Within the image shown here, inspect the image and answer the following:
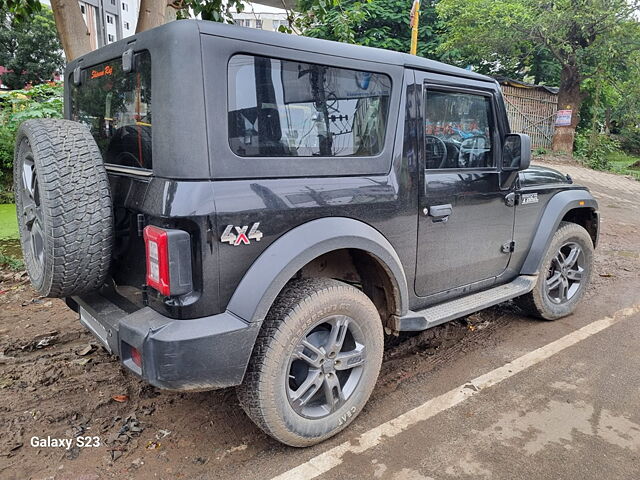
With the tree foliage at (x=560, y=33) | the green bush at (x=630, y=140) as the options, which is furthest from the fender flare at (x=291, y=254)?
the green bush at (x=630, y=140)

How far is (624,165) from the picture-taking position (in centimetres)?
1802

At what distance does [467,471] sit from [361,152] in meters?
1.67

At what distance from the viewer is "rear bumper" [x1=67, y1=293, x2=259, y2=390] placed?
2.02 metres

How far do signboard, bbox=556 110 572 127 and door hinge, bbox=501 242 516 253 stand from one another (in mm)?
14398

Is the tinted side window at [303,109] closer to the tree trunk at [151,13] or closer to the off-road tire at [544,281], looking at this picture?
the off-road tire at [544,281]

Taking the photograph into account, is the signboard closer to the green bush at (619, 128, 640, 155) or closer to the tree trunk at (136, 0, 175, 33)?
the green bush at (619, 128, 640, 155)

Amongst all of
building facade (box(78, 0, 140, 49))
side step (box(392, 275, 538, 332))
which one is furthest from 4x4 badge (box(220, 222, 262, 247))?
building facade (box(78, 0, 140, 49))

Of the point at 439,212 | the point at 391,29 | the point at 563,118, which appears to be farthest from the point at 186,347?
the point at 391,29

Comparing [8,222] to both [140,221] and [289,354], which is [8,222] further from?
[289,354]

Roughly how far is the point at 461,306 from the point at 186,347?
1.89 m

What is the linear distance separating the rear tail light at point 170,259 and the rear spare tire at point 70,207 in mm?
262

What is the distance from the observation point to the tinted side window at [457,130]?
2.92 m

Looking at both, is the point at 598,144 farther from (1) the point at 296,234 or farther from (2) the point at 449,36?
(1) the point at 296,234

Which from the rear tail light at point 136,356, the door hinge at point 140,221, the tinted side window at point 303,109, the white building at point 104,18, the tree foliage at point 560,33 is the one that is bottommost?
the rear tail light at point 136,356
